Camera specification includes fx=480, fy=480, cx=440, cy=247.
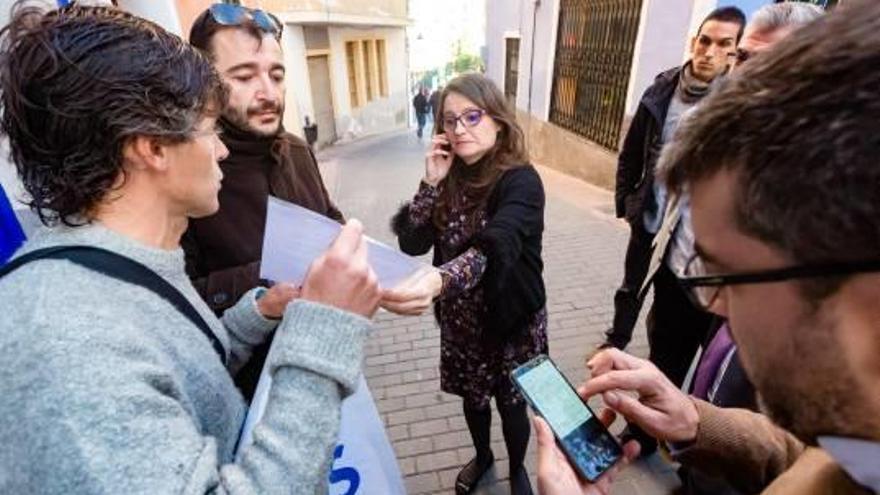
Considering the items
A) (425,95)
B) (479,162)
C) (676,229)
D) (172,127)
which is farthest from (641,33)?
(425,95)

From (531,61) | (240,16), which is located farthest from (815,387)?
(531,61)

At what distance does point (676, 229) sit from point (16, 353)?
8.02 ft

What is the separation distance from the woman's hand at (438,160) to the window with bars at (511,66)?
12695 mm

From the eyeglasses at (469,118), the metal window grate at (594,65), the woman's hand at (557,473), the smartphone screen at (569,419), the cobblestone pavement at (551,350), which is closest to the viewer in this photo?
the woman's hand at (557,473)

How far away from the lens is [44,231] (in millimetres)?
962

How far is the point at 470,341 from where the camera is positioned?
221 centimetres

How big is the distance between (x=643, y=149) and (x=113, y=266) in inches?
120

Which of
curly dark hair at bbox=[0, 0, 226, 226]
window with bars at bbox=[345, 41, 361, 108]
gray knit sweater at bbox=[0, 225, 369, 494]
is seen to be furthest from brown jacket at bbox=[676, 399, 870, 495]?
window with bars at bbox=[345, 41, 361, 108]

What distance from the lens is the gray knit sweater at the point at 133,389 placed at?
672 millimetres

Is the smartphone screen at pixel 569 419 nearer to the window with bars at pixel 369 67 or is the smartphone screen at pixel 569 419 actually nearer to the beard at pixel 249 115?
the beard at pixel 249 115

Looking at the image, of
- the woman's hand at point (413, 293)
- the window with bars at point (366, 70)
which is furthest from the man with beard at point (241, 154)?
the window with bars at point (366, 70)

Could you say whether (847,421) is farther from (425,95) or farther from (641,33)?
(425,95)

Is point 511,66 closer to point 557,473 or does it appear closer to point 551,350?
point 551,350

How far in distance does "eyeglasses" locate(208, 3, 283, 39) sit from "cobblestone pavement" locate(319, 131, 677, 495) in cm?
234
